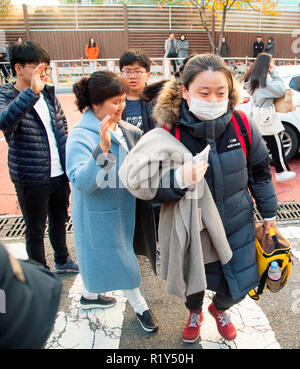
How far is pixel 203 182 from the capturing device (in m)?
1.73

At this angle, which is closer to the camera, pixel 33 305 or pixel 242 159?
pixel 33 305

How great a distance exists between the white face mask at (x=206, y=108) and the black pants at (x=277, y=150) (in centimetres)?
323

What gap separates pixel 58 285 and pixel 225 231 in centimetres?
113

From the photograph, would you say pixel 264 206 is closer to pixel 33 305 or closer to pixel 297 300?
pixel 297 300

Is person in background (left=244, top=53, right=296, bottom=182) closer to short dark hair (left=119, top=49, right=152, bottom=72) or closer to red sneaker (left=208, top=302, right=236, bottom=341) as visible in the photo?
short dark hair (left=119, top=49, right=152, bottom=72)

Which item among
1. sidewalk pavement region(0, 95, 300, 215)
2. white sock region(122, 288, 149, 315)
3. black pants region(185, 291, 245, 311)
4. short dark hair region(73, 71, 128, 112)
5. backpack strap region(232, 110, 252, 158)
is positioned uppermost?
short dark hair region(73, 71, 128, 112)

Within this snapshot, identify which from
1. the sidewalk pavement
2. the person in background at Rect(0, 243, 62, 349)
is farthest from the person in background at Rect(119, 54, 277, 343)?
the sidewalk pavement

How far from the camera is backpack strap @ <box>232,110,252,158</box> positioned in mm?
1820

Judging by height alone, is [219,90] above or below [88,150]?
above

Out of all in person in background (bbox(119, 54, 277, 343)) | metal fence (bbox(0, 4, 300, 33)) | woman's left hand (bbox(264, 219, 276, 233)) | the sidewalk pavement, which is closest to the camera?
person in background (bbox(119, 54, 277, 343))

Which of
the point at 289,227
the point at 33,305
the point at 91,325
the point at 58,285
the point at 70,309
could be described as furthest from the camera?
the point at 289,227

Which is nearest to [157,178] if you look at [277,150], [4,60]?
[277,150]

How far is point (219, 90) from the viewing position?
1697 mm
